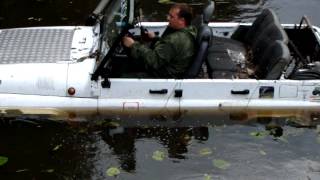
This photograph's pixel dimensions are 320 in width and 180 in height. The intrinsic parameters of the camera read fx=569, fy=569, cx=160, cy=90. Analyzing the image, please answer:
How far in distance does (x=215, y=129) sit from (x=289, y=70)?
1222 millimetres

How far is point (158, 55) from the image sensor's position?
6703mm

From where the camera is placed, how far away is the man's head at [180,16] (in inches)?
262

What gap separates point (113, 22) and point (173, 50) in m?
0.78

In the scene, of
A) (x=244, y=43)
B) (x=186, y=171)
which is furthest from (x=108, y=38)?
(x=244, y=43)

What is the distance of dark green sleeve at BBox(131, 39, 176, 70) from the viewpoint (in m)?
6.64

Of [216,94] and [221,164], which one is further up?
[216,94]

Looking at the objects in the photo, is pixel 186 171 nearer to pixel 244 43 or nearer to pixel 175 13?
pixel 175 13

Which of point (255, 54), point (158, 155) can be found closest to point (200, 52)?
point (255, 54)

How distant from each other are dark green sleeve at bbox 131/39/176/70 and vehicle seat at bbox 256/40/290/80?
1188 mm

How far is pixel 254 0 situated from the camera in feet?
41.5

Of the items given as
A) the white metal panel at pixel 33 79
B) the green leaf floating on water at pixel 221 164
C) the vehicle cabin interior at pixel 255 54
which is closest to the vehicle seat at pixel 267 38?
the vehicle cabin interior at pixel 255 54

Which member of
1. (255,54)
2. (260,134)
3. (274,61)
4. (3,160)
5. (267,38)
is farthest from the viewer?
(255,54)

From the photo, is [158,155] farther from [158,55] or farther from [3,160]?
[3,160]

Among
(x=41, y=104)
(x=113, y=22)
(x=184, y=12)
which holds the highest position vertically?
(x=184, y=12)
